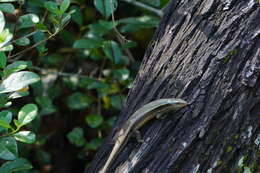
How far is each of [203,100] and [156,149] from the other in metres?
0.36

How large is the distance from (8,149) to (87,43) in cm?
127

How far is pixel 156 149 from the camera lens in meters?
2.02

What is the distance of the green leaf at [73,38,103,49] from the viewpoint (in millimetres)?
2984

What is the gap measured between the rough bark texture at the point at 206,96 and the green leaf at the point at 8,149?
1.54ft

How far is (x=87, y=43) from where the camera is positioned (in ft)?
9.89

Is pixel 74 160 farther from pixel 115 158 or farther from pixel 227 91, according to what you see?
pixel 227 91

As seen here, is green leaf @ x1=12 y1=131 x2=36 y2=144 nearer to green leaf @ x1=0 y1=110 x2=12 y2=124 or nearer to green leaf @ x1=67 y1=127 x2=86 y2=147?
green leaf @ x1=0 y1=110 x2=12 y2=124

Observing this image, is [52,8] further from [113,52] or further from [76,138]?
[76,138]

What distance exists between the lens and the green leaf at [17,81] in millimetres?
1890

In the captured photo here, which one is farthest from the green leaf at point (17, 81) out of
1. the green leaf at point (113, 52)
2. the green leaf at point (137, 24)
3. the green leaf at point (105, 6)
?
the green leaf at point (137, 24)

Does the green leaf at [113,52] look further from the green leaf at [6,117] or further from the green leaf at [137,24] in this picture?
the green leaf at [6,117]

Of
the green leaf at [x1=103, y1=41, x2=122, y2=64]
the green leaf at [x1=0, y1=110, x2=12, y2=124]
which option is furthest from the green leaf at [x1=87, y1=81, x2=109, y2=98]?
the green leaf at [x1=0, y1=110, x2=12, y2=124]

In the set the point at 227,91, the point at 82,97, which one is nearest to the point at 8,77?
the point at 227,91

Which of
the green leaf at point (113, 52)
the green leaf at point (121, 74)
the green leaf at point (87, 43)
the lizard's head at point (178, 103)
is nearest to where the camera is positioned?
the lizard's head at point (178, 103)
